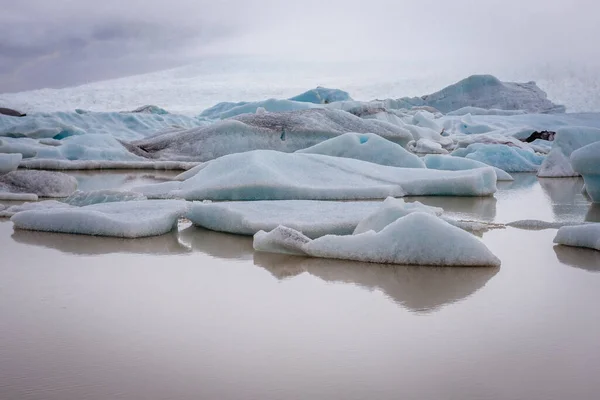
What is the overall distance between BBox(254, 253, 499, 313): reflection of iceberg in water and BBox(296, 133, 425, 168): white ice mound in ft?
11.7

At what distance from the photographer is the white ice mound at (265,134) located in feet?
25.8

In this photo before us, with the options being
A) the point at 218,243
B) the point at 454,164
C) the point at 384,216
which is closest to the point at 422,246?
the point at 384,216

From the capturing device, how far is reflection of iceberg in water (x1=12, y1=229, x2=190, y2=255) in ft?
9.42

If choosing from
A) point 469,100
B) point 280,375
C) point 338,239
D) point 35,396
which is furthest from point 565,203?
point 469,100

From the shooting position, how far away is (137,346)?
165 centimetres

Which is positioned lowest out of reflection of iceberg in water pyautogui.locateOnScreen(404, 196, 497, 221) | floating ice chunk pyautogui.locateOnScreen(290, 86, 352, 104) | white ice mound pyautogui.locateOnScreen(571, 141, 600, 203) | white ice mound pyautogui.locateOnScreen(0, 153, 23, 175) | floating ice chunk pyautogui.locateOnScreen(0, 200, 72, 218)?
floating ice chunk pyautogui.locateOnScreen(0, 200, 72, 218)

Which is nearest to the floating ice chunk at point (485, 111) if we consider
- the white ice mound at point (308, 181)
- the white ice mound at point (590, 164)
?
the white ice mound at point (308, 181)

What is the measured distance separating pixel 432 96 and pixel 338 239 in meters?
21.5

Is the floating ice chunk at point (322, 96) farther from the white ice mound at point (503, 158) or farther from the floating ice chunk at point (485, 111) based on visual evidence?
the white ice mound at point (503, 158)

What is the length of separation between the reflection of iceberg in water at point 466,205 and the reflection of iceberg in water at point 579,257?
0.95 meters

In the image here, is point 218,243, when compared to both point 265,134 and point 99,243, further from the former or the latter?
point 265,134

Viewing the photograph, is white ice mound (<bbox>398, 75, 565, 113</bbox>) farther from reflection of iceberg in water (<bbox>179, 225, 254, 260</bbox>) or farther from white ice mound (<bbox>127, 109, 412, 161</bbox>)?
reflection of iceberg in water (<bbox>179, 225, 254, 260</bbox>)

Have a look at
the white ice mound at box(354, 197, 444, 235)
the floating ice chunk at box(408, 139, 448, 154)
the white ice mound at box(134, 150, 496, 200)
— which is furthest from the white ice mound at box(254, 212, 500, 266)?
the floating ice chunk at box(408, 139, 448, 154)

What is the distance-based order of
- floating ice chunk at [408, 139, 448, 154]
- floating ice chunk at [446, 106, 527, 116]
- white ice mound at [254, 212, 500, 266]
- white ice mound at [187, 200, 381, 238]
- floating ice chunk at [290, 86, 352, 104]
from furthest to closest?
floating ice chunk at [446, 106, 527, 116] < floating ice chunk at [290, 86, 352, 104] < floating ice chunk at [408, 139, 448, 154] < white ice mound at [187, 200, 381, 238] < white ice mound at [254, 212, 500, 266]
